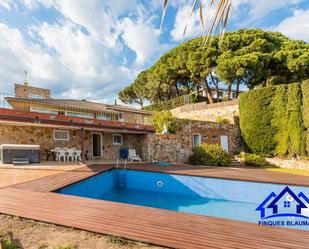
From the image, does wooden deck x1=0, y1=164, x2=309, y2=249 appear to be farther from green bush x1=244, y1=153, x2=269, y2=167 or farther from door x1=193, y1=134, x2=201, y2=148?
green bush x1=244, y1=153, x2=269, y2=167

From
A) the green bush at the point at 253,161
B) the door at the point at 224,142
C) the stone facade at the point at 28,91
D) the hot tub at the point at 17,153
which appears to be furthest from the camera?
the stone facade at the point at 28,91

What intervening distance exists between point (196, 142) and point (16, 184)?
1427cm

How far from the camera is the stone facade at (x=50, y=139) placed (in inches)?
525

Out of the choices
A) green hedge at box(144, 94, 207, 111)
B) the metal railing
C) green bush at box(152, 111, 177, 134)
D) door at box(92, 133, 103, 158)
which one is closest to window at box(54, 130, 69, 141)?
door at box(92, 133, 103, 158)

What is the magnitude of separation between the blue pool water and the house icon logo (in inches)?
7.1

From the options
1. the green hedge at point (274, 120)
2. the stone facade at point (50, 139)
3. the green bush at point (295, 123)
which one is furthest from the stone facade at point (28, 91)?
the green bush at point (295, 123)

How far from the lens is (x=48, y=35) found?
12383 mm

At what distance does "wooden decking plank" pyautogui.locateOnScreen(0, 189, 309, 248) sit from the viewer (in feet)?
11.1

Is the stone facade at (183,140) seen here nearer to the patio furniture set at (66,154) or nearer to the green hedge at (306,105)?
the patio furniture set at (66,154)

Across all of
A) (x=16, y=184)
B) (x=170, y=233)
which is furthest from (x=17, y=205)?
(x=170, y=233)

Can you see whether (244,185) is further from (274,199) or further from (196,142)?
(196,142)

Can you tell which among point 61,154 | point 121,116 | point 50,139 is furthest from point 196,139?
point 50,139

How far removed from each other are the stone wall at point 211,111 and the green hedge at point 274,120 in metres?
1.34

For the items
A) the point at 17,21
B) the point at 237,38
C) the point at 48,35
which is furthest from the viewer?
the point at 237,38
